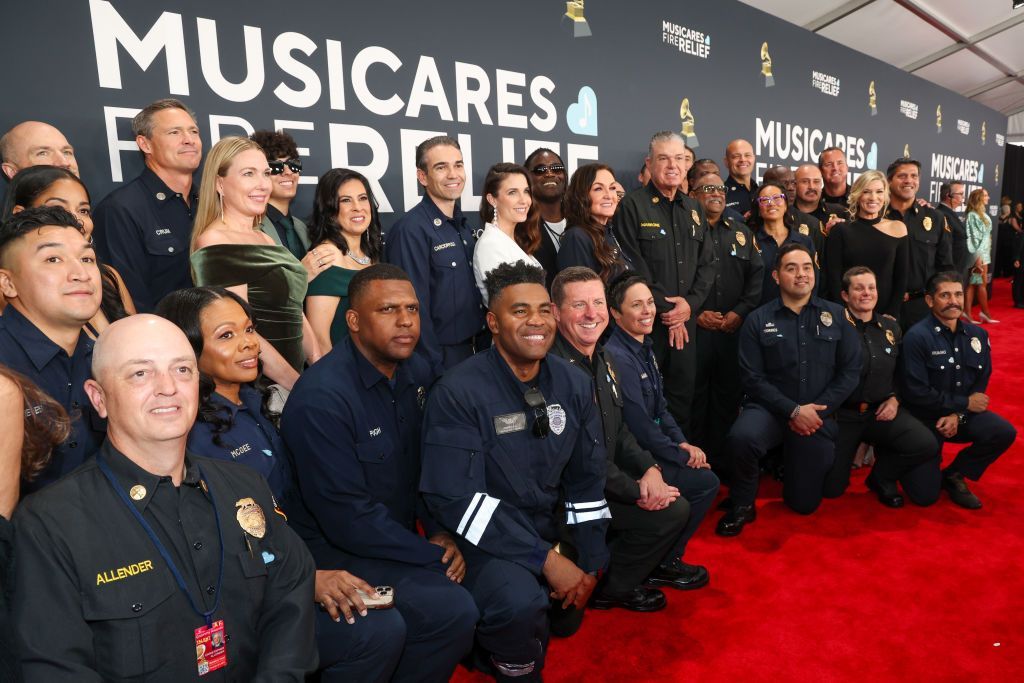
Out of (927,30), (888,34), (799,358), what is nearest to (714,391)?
(799,358)

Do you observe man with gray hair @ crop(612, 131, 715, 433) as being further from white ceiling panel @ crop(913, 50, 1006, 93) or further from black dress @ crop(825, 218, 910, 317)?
white ceiling panel @ crop(913, 50, 1006, 93)

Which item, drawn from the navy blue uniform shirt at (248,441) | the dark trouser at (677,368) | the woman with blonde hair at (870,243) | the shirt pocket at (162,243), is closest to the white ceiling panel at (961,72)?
the woman with blonde hair at (870,243)

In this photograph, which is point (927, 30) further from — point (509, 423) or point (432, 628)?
point (432, 628)

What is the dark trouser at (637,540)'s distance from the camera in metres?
2.76

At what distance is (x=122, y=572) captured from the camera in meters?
1.35

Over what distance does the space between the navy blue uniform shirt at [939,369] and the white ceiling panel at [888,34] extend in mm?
4939

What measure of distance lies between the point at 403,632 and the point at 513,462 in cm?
65

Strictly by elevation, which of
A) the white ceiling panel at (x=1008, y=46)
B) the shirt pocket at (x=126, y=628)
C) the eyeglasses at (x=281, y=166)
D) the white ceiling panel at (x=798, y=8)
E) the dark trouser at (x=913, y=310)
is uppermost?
the white ceiling panel at (x=1008, y=46)

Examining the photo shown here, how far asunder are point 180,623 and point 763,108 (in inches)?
276

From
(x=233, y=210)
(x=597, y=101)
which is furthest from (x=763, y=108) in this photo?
(x=233, y=210)

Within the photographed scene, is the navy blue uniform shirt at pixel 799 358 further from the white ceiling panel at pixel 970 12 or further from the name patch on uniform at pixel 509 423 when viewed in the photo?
the white ceiling panel at pixel 970 12

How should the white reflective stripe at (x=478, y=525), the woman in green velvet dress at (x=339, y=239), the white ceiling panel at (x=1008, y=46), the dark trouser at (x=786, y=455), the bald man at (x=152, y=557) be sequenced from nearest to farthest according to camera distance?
the bald man at (x=152, y=557)
the white reflective stripe at (x=478, y=525)
the woman in green velvet dress at (x=339, y=239)
the dark trouser at (x=786, y=455)
the white ceiling panel at (x=1008, y=46)

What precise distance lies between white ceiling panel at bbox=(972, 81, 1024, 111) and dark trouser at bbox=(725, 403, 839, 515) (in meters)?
11.6

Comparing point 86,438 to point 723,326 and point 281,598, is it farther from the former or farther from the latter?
point 723,326
